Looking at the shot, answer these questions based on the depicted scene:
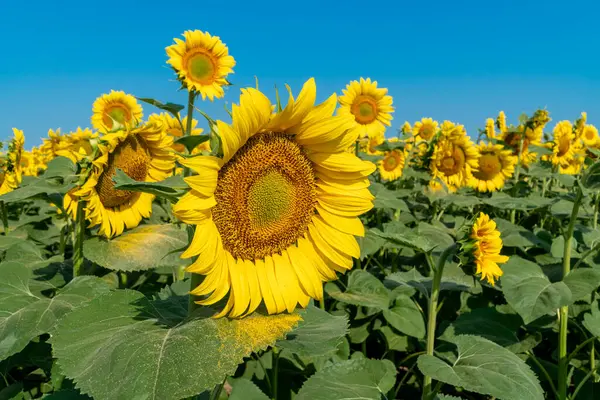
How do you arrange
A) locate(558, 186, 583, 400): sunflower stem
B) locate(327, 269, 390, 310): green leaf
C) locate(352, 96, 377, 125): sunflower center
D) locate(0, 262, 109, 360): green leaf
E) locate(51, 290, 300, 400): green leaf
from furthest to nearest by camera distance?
1. locate(352, 96, 377, 125): sunflower center
2. locate(327, 269, 390, 310): green leaf
3. locate(558, 186, 583, 400): sunflower stem
4. locate(0, 262, 109, 360): green leaf
5. locate(51, 290, 300, 400): green leaf

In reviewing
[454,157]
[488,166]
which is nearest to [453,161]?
[454,157]

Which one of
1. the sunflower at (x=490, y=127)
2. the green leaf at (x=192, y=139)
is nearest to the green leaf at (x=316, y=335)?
the green leaf at (x=192, y=139)

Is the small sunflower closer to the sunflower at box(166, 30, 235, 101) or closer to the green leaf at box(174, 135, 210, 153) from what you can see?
the green leaf at box(174, 135, 210, 153)

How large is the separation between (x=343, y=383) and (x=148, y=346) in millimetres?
961

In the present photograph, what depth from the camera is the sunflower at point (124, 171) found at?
2.81 m

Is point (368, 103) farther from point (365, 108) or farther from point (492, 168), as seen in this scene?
point (492, 168)

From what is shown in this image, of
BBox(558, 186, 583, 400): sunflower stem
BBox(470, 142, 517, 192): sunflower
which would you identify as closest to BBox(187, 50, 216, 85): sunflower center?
BBox(558, 186, 583, 400): sunflower stem

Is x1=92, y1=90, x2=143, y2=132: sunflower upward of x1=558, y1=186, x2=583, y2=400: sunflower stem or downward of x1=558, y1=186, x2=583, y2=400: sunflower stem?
upward

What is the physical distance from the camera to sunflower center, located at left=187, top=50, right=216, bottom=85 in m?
4.89

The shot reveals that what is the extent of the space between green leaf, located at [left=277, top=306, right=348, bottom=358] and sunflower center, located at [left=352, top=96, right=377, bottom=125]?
4772mm

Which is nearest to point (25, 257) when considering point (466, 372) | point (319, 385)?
point (319, 385)

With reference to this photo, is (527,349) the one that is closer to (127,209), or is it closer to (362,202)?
(362,202)

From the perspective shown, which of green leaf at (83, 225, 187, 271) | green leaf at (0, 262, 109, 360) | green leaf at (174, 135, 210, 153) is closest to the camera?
green leaf at (174, 135, 210, 153)

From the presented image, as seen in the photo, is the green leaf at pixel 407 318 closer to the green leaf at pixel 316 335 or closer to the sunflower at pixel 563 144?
the green leaf at pixel 316 335
